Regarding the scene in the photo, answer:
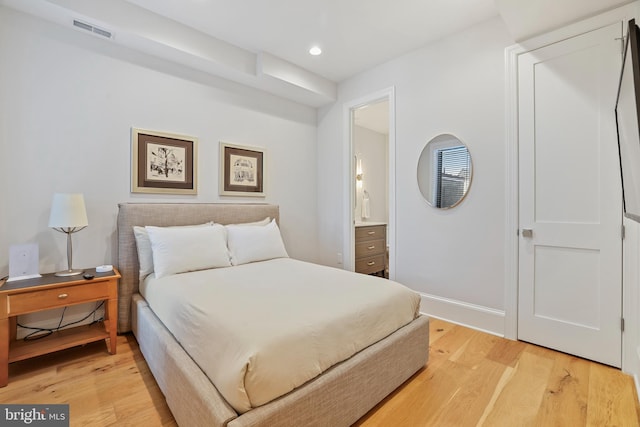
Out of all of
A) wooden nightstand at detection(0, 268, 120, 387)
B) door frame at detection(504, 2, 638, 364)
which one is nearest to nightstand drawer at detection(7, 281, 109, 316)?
wooden nightstand at detection(0, 268, 120, 387)

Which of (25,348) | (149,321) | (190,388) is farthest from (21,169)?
(190,388)

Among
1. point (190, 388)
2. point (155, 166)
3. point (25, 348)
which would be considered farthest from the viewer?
point (155, 166)

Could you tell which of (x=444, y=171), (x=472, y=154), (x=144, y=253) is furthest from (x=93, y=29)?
(x=472, y=154)

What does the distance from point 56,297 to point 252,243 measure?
146 cm

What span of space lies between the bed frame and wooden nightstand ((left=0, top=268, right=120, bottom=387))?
20cm

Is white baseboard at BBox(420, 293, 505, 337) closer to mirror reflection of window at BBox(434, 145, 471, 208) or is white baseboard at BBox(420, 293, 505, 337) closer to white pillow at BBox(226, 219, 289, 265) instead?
mirror reflection of window at BBox(434, 145, 471, 208)

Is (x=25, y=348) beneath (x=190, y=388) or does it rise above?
beneath

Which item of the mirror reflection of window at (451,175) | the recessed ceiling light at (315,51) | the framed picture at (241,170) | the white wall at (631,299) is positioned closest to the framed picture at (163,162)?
the framed picture at (241,170)

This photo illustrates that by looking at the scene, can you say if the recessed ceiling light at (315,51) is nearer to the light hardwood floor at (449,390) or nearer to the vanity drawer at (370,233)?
the vanity drawer at (370,233)

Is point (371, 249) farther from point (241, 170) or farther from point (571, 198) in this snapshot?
point (571, 198)

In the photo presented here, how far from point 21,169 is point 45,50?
961 mm

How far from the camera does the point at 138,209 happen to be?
2.60 metres

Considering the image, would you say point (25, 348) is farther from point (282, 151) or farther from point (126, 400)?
point (282, 151)

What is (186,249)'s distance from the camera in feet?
8.02
